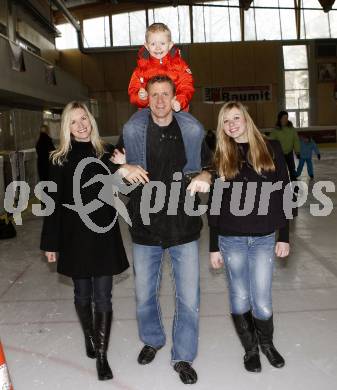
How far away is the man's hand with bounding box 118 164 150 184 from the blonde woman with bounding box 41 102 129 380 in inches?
9.1

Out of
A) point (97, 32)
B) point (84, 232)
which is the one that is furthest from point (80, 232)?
point (97, 32)

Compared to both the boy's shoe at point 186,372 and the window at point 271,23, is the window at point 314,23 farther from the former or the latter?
the boy's shoe at point 186,372

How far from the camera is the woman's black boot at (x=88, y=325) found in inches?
125

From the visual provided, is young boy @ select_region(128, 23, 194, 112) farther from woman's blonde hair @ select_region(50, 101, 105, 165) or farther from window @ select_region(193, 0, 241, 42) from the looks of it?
window @ select_region(193, 0, 241, 42)

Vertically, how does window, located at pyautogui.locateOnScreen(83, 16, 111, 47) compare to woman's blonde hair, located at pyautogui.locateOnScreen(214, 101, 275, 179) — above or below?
above

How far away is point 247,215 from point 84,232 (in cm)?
95

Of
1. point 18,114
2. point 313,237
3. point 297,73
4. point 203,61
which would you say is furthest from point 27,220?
point 297,73

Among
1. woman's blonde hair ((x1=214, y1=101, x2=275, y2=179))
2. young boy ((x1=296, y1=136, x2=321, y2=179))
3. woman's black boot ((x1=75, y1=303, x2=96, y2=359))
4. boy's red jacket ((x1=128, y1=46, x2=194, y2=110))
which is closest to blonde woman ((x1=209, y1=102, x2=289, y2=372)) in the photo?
woman's blonde hair ((x1=214, y1=101, x2=275, y2=179))

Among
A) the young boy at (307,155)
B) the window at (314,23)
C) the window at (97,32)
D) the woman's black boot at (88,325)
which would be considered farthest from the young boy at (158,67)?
the window at (314,23)

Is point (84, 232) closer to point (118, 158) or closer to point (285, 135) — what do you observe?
point (118, 158)

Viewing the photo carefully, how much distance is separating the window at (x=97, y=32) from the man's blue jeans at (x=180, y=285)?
27.7 metres

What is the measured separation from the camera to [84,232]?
3.01m

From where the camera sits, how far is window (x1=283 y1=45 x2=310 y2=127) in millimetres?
29812

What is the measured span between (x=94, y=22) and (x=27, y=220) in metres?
22.4
